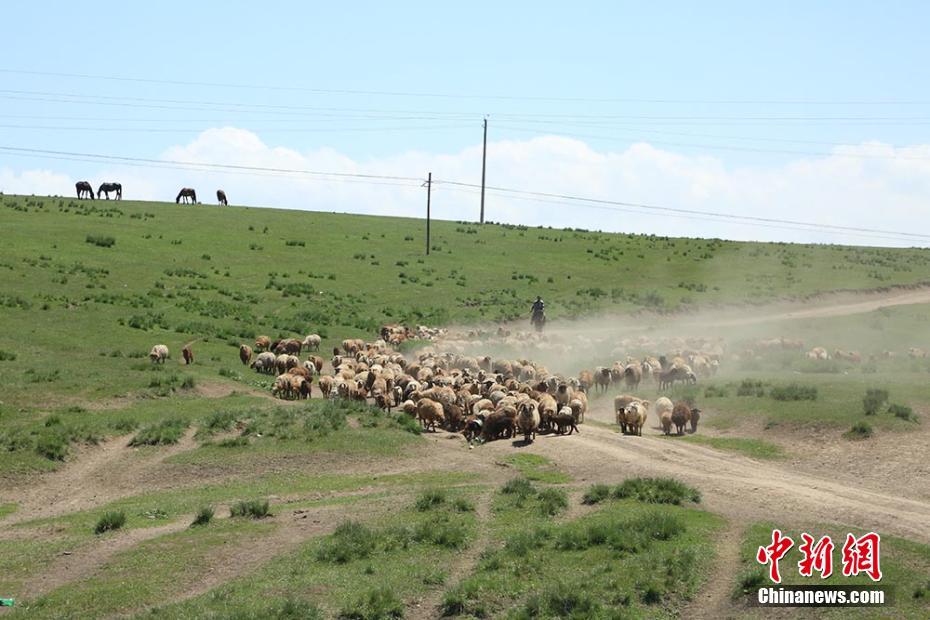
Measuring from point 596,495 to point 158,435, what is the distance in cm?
1251

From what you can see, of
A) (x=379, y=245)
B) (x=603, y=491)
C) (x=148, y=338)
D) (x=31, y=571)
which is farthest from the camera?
(x=379, y=245)

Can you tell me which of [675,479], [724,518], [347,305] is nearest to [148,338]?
[347,305]

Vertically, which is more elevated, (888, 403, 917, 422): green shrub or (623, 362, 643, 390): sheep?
(888, 403, 917, 422): green shrub

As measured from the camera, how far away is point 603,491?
66.7 feet

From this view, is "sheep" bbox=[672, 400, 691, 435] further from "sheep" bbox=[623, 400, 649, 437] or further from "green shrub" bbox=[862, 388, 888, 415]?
"green shrub" bbox=[862, 388, 888, 415]

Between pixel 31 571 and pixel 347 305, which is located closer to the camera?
pixel 31 571

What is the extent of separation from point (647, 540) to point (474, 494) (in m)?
5.23

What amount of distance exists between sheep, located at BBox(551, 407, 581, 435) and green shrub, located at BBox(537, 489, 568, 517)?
7618mm

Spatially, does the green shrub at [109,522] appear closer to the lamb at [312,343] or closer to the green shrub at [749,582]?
the green shrub at [749,582]

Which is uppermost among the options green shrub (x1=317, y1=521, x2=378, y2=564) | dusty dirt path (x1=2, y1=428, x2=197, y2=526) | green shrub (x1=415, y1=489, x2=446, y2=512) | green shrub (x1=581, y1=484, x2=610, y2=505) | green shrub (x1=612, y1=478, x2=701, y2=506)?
green shrub (x1=612, y1=478, x2=701, y2=506)

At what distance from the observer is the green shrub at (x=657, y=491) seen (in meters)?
19.7

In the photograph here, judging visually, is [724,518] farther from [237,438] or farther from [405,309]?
[405,309]

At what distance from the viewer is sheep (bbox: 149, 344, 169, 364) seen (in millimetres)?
38094

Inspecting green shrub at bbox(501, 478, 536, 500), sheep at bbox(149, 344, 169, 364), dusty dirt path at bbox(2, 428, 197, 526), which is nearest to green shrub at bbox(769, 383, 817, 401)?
green shrub at bbox(501, 478, 536, 500)
